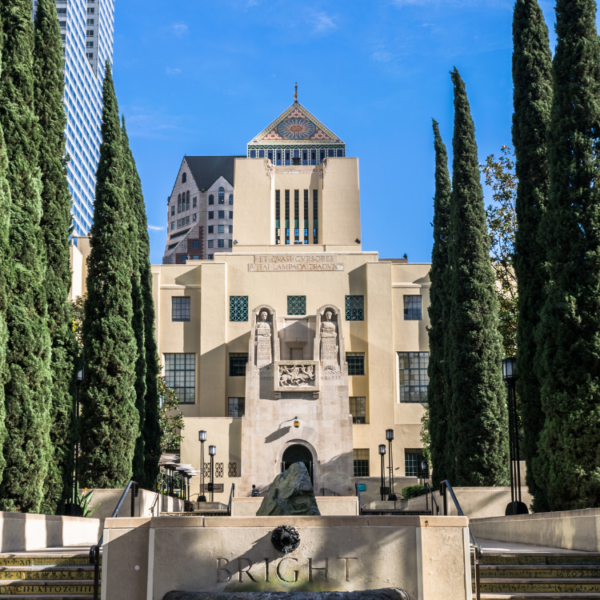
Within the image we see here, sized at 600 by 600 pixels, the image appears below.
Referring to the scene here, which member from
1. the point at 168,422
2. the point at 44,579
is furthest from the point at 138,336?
the point at 44,579

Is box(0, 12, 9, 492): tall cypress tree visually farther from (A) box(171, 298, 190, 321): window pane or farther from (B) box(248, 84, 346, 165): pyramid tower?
(B) box(248, 84, 346, 165): pyramid tower

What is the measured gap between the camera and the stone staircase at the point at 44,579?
31.9 ft

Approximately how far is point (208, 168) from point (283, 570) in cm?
11524

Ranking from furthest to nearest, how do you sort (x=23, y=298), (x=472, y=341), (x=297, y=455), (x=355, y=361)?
1. (x=355, y=361)
2. (x=297, y=455)
3. (x=472, y=341)
4. (x=23, y=298)

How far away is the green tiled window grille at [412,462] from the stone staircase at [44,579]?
101 feet

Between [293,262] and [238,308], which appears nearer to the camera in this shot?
[238,308]

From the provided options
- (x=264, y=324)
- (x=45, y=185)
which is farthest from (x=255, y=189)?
(x=45, y=185)

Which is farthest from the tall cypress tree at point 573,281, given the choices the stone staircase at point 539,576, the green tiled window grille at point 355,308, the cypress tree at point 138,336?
the green tiled window grille at point 355,308

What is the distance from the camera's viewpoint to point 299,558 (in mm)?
9148

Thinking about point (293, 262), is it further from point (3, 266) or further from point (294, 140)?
point (3, 266)

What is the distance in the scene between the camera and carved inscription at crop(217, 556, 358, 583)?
9.09 metres

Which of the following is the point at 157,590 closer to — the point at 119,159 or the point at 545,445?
the point at 545,445

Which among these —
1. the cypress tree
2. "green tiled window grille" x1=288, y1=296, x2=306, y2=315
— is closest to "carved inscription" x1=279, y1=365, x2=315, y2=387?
"green tiled window grille" x1=288, y1=296, x2=306, y2=315

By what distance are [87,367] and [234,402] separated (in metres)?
21.6
